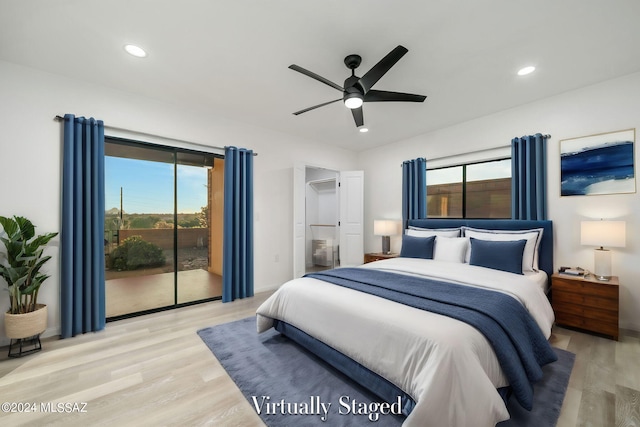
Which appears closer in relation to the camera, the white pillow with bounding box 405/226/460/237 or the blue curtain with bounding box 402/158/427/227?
the white pillow with bounding box 405/226/460/237

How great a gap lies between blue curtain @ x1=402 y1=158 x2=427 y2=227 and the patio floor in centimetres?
357

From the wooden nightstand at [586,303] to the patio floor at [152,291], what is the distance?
4459 millimetres

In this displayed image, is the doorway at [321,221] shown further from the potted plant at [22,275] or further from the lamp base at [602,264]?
the potted plant at [22,275]

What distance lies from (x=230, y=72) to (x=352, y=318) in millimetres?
2689

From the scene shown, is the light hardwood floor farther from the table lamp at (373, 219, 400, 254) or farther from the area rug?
the table lamp at (373, 219, 400, 254)

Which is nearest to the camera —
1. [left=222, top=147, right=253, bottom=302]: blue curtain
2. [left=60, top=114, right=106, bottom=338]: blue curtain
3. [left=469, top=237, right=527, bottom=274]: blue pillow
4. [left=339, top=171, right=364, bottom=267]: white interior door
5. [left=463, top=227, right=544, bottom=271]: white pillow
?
[left=60, top=114, right=106, bottom=338]: blue curtain

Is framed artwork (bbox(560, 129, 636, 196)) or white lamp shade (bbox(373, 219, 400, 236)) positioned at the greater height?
framed artwork (bbox(560, 129, 636, 196))

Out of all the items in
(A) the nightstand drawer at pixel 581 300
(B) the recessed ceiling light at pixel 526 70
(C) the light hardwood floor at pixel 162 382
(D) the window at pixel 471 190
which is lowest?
(C) the light hardwood floor at pixel 162 382

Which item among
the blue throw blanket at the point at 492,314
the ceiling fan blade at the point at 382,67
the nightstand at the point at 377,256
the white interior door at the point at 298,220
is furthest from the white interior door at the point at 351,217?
the ceiling fan blade at the point at 382,67

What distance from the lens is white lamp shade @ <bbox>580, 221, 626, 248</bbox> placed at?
8.70 ft

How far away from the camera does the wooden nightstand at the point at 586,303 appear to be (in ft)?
8.63

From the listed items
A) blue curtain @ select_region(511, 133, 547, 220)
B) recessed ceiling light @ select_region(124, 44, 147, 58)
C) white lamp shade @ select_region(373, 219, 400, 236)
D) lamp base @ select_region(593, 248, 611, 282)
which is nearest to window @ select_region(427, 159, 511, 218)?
blue curtain @ select_region(511, 133, 547, 220)

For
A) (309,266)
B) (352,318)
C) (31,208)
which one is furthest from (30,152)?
(309,266)

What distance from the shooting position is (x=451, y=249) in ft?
11.8
